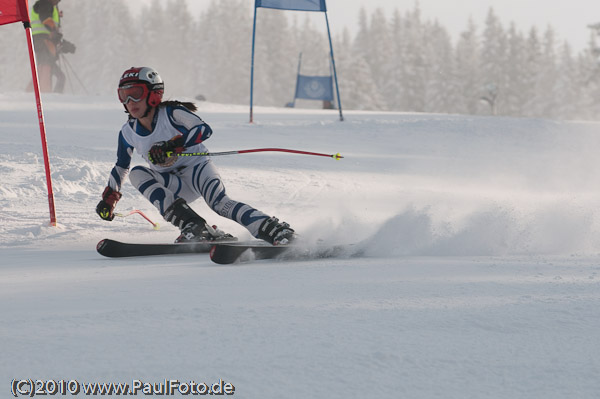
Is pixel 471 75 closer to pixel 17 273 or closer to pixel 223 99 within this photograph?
pixel 223 99

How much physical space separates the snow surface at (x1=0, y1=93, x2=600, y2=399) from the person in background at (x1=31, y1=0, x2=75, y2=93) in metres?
7.44

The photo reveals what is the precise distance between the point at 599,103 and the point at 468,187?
2104 inches

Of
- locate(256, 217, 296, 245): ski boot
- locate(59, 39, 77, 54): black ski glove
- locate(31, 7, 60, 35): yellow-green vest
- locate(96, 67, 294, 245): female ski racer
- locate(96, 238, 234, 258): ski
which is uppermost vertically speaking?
locate(31, 7, 60, 35): yellow-green vest

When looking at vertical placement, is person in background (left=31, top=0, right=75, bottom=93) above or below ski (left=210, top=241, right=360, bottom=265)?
above

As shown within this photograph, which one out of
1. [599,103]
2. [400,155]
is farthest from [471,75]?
[400,155]

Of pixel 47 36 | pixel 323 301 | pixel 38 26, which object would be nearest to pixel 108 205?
pixel 323 301

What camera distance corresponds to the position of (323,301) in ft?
7.86

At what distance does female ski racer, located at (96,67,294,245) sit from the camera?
176 inches

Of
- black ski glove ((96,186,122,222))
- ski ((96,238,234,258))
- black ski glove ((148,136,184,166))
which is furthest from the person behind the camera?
black ski glove ((96,186,122,222))

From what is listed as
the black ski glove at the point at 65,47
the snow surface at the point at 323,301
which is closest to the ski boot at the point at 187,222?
the snow surface at the point at 323,301

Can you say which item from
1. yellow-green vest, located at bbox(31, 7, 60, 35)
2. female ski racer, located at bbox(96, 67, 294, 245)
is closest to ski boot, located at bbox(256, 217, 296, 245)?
female ski racer, located at bbox(96, 67, 294, 245)

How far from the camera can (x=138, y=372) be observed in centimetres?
161

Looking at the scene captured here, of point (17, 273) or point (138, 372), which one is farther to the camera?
point (17, 273)

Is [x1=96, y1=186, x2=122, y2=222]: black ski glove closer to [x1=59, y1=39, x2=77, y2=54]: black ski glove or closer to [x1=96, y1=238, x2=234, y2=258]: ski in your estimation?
[x1=96, y1=238, x2=234, y2=258]: ski
